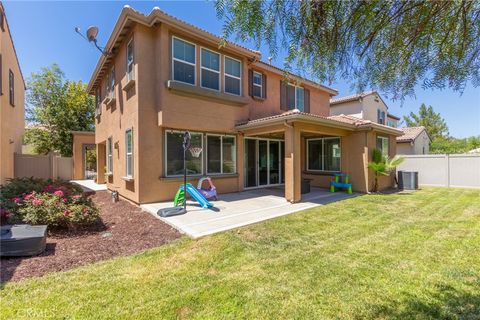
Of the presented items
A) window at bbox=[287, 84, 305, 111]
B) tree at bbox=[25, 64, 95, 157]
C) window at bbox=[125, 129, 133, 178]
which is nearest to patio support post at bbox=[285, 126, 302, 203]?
window at bbox=[287, 84, 305, 111]

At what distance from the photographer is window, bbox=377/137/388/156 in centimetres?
1343

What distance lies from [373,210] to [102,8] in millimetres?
12868

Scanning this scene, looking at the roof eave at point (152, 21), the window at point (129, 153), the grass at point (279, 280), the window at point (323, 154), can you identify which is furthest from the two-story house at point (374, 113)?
the window at point (129, 153)

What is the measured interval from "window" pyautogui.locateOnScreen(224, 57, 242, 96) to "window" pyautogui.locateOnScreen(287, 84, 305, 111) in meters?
4.11

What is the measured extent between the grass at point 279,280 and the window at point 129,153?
5777 mm

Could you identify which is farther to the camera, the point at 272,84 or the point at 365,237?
the point at 272,84

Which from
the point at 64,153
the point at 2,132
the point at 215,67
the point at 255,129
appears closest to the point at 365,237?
the point at 255,129

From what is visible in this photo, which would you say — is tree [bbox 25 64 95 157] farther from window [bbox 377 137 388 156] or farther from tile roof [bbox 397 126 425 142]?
tile roof [bbox 397 126 425 142]

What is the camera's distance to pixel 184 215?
7.44m

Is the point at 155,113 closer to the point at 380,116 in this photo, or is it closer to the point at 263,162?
the point at 263,162

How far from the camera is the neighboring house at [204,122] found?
29.7 feet

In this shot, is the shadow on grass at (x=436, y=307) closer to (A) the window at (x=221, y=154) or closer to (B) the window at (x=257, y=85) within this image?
(A) the window at (x=221, y=154)

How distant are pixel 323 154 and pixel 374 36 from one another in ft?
37.5

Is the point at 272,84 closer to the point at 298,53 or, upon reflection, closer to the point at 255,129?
the point at 255,129
